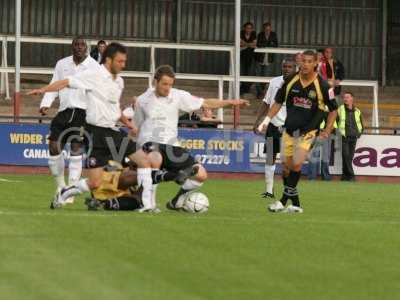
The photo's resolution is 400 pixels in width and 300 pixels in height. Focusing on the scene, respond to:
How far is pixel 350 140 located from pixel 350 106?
1099mm

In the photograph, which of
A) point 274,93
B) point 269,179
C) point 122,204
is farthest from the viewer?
point 269,179

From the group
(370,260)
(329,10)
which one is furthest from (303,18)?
(370,260)

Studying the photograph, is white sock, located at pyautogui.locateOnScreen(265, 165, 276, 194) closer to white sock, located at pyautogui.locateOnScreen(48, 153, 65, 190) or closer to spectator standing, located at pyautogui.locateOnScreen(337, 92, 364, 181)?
white sock, located at pyautogui.locateOnScreen(48, 153, 65, 190)

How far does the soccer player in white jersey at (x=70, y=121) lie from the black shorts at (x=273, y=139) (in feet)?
14.7

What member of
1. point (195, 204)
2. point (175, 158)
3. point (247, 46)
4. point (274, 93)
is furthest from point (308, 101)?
point (247, 46)

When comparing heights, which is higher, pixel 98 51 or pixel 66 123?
pixel 98 51

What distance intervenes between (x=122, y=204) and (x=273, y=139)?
21.4ft

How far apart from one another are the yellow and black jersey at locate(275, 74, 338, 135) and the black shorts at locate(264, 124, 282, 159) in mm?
4764

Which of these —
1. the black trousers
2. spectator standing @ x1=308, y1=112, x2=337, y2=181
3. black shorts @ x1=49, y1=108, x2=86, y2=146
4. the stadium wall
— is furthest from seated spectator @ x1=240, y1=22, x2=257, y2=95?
black shorts @ x1=49, y1=108, x2=86, y2=146

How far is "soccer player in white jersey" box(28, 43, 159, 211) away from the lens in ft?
56.5

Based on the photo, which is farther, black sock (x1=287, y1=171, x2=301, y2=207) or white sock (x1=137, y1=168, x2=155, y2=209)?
black sock (x1=287, y1=171, x2=301, y2=207)

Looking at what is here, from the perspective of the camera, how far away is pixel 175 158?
56.9ft

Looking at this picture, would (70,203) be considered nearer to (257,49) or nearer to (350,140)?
(350,140)

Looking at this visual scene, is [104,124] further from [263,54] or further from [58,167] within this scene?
[263,54]
